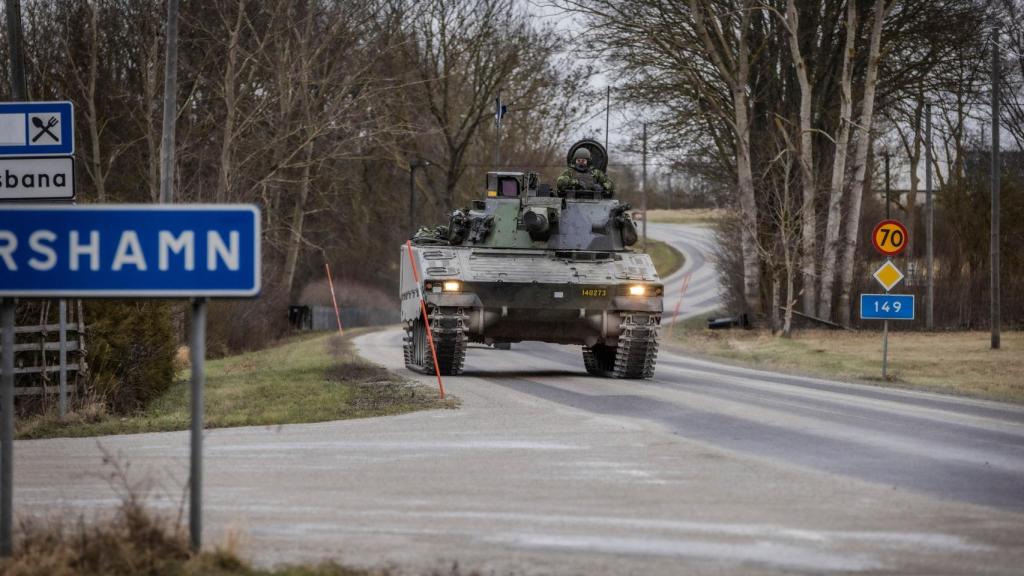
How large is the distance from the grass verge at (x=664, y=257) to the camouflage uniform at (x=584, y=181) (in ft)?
201

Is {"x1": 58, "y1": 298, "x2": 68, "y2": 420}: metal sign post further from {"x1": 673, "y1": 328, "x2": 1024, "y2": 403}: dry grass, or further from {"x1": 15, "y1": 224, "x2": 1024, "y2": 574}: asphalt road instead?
{"x1": 673, "y1": 328, "x2": 1024, "y2": 403}: dry grass

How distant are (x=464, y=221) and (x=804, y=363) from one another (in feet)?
32.8

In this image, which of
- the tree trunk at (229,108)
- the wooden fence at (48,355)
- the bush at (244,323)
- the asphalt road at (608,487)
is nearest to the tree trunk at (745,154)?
the tree trunk at (229,108)

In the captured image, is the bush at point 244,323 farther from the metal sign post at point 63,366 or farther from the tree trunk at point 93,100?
the metal sign post at point 63,366

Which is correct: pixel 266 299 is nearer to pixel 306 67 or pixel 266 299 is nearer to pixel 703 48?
pixel 306 67

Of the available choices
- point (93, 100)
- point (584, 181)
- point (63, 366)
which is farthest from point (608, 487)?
point (93, 100)

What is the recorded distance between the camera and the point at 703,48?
40.9 metres

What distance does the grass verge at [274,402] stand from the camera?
14273 millimetres

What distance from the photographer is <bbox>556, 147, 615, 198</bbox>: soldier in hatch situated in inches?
936

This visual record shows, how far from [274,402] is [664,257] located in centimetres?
7756

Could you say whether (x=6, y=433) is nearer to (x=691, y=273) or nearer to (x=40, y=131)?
(x=40, y=131)

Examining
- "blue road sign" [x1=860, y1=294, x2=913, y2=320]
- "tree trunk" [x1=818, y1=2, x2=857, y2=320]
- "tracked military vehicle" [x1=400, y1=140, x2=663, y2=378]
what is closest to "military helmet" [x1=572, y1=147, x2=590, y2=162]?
"tracked military vehicle" [x1=400, y1=140, x2=663, y2=378]

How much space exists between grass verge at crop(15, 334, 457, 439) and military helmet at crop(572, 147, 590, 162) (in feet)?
16.3

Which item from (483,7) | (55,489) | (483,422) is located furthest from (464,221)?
(483,7)
